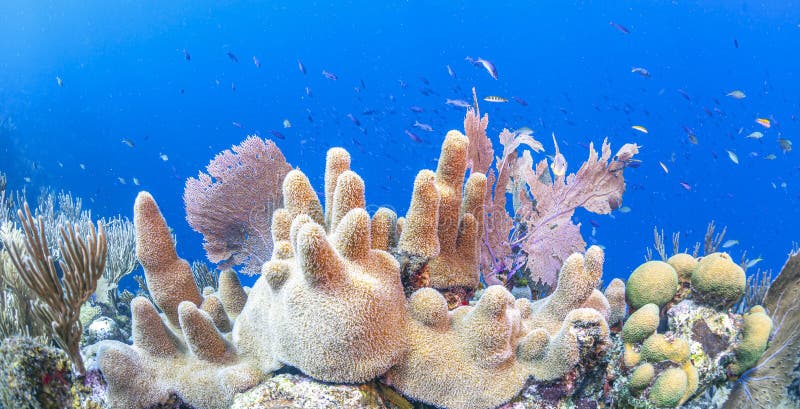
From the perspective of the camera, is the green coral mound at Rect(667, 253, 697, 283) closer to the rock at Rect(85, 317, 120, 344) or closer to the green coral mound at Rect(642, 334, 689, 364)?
the green coral mound at Rect(642, 334, 689, 364)

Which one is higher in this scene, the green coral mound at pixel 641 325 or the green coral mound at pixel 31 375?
the green coral mound at pixel 641 325

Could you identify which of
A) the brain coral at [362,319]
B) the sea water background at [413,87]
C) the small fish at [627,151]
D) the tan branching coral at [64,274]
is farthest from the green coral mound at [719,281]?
the sea water background at [413,87]

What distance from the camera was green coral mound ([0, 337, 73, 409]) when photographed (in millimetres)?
2547

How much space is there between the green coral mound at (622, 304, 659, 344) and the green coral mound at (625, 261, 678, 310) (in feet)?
1.20

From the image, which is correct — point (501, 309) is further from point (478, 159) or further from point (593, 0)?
point (593, 0)

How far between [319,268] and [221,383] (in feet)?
3.95

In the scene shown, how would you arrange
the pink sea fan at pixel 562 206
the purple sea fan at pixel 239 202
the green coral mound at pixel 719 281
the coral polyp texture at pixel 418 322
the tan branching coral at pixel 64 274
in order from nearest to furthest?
1. the coral polyp texture at pixel 418 322
2. the tan branching coral at pixel 64 274
3. the green coral mound at pixel 719 281
4. the purple sea fan at pixel 239 202
5. the pink sea fan at pixel 562 206

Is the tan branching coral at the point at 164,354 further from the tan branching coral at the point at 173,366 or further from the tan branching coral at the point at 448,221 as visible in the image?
the tan branching coral at the point at 448,221

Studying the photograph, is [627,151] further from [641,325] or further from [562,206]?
[641,325]

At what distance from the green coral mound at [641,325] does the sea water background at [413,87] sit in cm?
4757

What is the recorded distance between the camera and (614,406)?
3.14 metres

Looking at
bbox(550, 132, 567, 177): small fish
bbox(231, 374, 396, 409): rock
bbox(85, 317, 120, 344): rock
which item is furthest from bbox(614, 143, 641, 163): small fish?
bbox(85, 317, 120, 344): rock

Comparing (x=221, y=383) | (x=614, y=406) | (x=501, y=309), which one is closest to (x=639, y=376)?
(x=614, y=406)

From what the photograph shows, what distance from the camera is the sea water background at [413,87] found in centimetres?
5591
